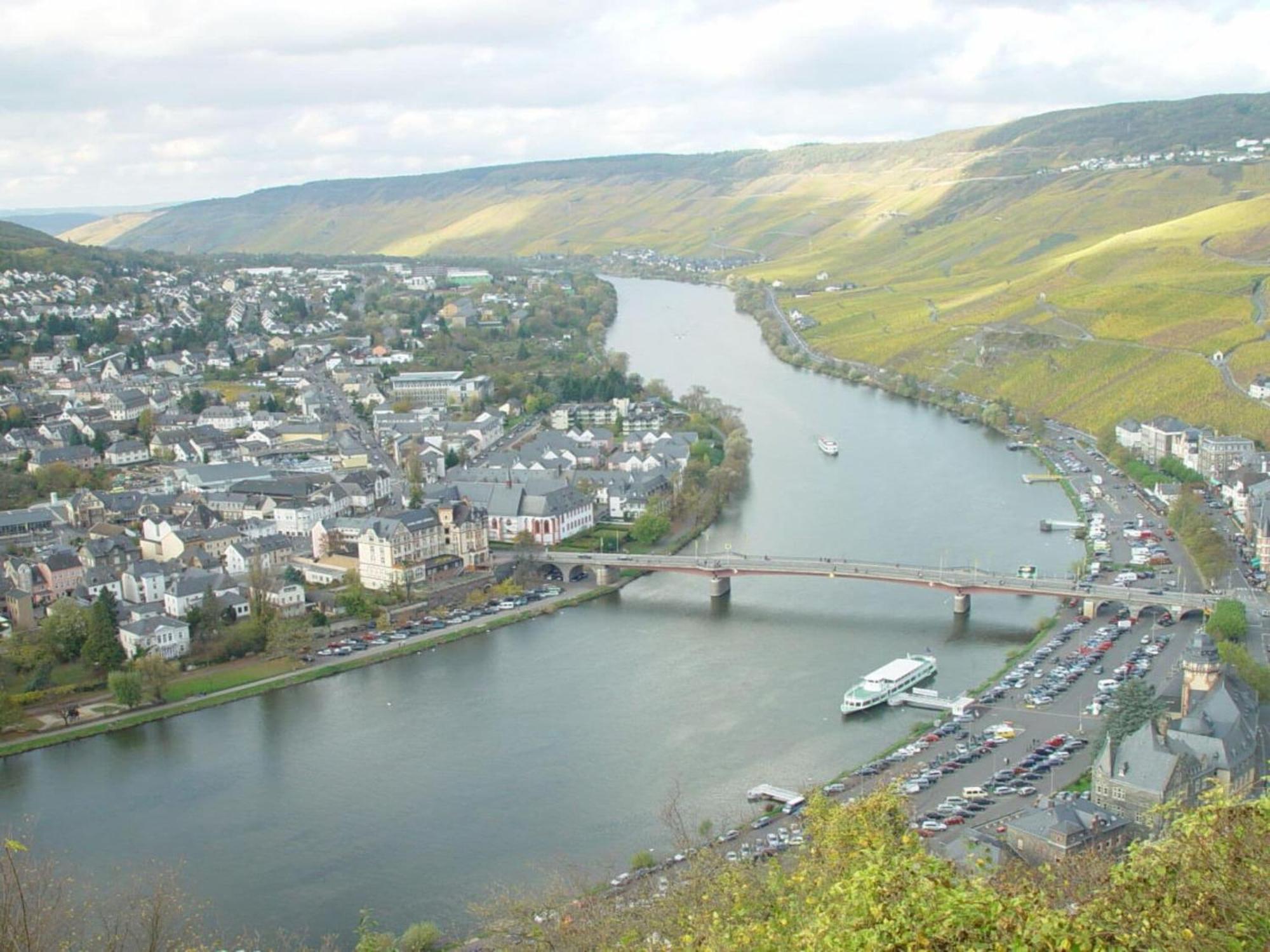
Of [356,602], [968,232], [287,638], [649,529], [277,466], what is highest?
[968,232]

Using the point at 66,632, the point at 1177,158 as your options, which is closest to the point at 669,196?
the point at 1177,158

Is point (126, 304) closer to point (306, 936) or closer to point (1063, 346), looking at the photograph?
point (1063, 346)

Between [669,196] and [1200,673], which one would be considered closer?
[1200,673]

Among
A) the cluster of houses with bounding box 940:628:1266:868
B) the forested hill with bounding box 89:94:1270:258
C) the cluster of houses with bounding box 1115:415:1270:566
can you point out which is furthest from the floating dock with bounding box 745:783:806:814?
the forested hill with bounding box 89:94:1270:258

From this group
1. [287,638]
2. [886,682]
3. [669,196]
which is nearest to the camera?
[886,682]

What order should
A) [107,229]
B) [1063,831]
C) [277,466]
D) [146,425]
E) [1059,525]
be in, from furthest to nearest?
[107,229]
[146,425]
[277,466]
[1059,525]
[1063,831]

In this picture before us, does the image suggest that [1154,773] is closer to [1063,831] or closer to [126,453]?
[1063,831]

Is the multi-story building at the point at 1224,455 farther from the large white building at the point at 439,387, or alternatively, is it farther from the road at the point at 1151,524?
the large white building at the point at 439,387
